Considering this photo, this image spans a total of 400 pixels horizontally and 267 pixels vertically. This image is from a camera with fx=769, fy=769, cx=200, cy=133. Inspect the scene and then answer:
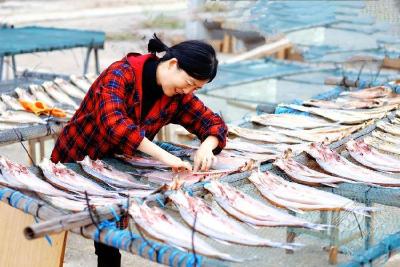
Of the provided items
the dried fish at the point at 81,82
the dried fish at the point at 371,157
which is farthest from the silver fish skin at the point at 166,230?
the dried fish at the point at 81,82

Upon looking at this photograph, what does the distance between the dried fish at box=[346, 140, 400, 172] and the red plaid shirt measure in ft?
3.18

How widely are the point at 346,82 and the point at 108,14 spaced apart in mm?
16118

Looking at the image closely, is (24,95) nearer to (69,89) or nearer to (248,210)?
(69,89)

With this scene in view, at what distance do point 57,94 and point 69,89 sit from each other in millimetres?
287

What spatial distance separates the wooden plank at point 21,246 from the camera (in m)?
5.01

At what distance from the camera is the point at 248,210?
418cm

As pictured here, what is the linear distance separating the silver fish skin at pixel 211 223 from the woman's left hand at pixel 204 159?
68 cm

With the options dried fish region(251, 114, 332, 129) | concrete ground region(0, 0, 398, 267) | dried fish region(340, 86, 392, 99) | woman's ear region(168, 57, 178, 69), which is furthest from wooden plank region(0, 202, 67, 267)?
concrete ground region(0, 0, 398, 267)

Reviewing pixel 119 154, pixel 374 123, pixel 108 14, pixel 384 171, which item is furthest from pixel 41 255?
pixel 108 14

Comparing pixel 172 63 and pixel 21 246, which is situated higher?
pixel 172 63

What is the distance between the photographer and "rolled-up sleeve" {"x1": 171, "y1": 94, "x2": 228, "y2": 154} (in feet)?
17.2

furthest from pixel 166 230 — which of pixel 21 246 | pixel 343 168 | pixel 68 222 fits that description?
pixel 21 246

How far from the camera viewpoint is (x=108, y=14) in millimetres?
24188

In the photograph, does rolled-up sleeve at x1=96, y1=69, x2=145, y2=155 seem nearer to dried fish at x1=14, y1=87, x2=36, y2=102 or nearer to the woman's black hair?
the woman's black hair
